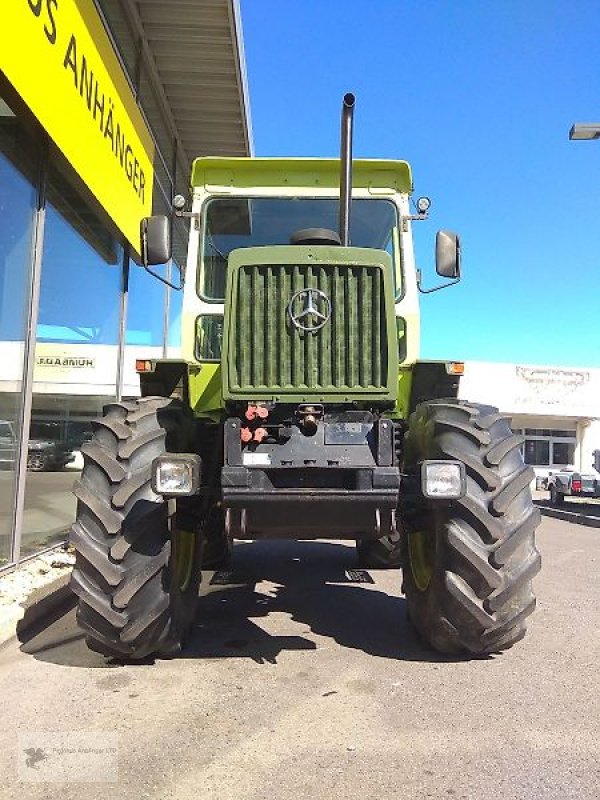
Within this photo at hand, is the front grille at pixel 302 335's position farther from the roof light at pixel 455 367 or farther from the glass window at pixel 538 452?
the glass window at pixel 538 452

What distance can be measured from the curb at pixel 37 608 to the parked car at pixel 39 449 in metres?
1.10

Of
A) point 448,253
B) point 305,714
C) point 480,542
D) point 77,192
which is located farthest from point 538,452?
point 305,714

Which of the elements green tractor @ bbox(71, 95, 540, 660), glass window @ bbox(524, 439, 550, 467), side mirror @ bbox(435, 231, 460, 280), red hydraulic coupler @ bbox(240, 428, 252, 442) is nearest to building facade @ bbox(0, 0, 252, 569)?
green tractor @ bbox(71, 95, 540, 660)

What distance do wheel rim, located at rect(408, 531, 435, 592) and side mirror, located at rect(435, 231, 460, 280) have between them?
1.89 m

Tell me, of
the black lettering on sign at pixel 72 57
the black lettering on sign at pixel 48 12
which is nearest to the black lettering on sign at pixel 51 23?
the black lettering on sign at pixel 48 12

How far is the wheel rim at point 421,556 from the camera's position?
4.41m

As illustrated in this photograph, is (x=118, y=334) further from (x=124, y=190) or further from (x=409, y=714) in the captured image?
(x=409, y=714)

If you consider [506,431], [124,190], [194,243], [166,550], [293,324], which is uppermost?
[124,190]

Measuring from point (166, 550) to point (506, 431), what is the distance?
6.87ft

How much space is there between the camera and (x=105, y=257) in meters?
8.42

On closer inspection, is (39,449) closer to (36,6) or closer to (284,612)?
(284,612)

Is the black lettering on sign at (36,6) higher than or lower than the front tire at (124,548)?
higher

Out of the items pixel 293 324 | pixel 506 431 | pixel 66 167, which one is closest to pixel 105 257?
pixel 66 167

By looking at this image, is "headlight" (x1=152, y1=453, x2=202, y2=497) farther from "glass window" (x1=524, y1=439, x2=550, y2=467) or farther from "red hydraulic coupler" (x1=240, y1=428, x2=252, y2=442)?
"glass window" (x1=524, y1=439, x2=550, y2=467)
